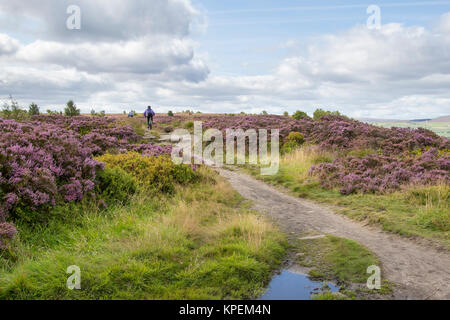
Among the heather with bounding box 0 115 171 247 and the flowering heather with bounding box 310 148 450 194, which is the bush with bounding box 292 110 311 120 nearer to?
the flowering heather with bounding box 310 148 450 194

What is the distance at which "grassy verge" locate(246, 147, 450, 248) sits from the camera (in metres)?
9.04

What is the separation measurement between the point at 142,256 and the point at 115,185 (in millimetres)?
4812

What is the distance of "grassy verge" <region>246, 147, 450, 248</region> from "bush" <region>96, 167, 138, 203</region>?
721cm

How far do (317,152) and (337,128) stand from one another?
5.12m

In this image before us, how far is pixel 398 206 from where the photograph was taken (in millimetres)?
11156

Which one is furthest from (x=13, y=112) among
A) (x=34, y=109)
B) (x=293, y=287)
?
(x=293, y=287)

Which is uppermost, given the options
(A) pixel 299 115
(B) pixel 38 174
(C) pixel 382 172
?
(A) pixel 299 115

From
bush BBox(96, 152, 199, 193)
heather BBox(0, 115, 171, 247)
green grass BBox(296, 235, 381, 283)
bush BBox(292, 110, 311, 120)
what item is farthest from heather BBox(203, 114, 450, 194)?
bush BBox(292, 110, 311, 120)

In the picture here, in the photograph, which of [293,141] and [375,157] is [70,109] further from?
[375,157]

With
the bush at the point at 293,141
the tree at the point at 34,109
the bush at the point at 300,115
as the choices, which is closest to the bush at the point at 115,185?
the bush at the point at 293,141

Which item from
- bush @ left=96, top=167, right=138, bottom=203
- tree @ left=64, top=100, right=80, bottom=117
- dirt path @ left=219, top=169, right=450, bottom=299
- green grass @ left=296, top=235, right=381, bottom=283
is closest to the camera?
dirt path @ left=219, top=169, right=450, bottom=299

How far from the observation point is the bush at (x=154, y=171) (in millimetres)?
12383
